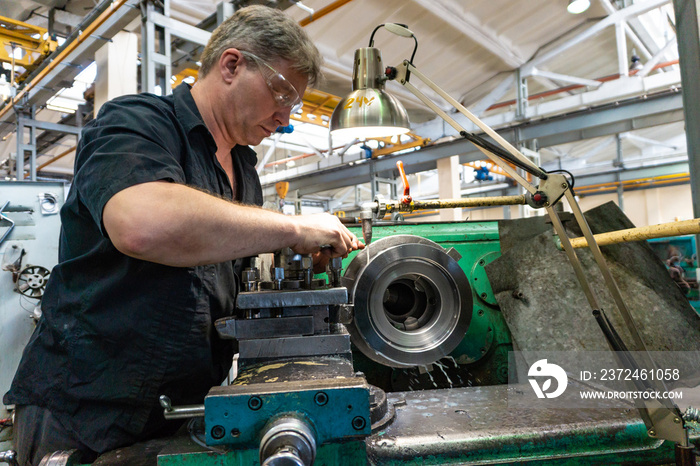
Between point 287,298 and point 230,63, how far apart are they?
1.85 feet

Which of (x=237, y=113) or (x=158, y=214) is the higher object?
(x=237, y=113)

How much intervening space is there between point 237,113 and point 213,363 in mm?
583

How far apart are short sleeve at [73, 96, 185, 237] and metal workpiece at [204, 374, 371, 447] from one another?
0.35 meters

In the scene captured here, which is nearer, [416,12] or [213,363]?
[213,363]

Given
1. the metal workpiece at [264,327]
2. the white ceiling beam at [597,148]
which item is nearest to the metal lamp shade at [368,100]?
the metal workpiece at [264,327]

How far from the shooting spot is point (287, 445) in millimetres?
480

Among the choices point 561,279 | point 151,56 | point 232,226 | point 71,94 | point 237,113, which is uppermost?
point 71,94

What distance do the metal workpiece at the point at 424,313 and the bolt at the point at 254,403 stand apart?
2.69 ft

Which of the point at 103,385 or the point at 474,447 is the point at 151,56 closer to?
the point at 103,385

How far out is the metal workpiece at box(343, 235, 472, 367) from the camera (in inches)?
53.9

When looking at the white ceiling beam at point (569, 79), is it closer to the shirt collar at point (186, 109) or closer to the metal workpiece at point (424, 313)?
the metal workpiece at point (424, 313)

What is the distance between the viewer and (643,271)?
142 centimetres

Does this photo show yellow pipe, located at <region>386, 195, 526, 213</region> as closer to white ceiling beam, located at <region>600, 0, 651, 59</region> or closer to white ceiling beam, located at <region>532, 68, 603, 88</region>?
white ceiling beam, located at <region>532, 68, 603, 88</region>

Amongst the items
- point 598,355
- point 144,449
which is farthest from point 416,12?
point 144,449
